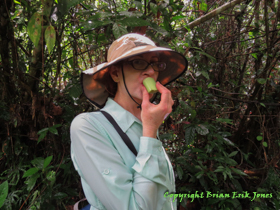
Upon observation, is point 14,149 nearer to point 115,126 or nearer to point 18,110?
point 18,110

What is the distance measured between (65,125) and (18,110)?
45 cm

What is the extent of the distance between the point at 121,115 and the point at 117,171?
320mm

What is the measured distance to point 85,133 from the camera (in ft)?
2.58

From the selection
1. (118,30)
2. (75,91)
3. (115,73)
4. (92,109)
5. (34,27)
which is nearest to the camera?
(34,27)

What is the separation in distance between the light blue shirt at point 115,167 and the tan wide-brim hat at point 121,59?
1.04 ft

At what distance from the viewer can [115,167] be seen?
74 cm

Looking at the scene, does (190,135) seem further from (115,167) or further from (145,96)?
(115,167)

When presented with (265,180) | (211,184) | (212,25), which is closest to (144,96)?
(211,184)

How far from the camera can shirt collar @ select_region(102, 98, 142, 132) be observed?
0.94 m

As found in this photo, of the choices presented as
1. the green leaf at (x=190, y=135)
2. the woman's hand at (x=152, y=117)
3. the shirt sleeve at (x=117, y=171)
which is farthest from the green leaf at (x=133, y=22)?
the green leaf at (x=190, y=135)

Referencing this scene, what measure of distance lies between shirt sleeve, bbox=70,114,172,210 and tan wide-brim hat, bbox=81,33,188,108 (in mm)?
367

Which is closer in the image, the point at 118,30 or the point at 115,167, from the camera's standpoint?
the point at 115,167

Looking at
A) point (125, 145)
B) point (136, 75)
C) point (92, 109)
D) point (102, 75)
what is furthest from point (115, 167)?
point (92, 109)

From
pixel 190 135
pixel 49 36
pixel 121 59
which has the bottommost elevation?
pixel 190 135
